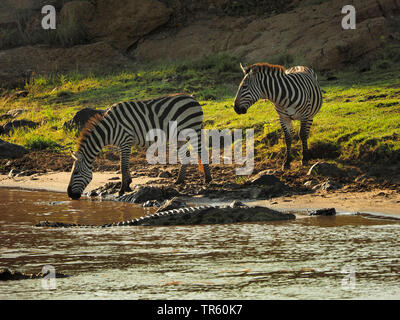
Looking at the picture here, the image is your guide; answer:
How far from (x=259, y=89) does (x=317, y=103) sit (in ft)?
4.05

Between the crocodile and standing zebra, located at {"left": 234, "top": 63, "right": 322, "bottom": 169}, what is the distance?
2.97 meters

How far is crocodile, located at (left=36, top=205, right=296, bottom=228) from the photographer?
28.8ft

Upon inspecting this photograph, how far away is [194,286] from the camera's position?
5.85m

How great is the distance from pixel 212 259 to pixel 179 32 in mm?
17837

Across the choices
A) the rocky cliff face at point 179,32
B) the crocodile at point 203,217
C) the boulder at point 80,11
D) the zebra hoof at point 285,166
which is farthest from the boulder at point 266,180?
the boulder at point 80,11

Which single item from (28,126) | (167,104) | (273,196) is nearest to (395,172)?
(273,196)

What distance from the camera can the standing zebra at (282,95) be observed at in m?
11.8

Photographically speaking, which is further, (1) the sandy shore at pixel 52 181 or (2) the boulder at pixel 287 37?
(2) the boulder at pixel 287 37

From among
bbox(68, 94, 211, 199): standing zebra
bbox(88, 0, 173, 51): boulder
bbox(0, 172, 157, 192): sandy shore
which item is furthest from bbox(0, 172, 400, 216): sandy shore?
bbox(88, 0, 173, 51): boulder

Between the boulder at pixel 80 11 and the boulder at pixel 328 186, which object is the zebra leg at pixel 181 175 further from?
the boulder at pixel 80 11

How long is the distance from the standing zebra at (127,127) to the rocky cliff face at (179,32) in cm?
741

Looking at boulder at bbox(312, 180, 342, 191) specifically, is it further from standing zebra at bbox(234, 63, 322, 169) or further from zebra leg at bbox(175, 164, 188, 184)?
zebra leg at bbox(175, 164, 188, 184)

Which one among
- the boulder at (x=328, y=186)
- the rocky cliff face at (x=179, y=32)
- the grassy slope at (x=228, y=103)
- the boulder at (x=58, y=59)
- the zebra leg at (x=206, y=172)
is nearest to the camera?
the boulder at (x=328, y=186)

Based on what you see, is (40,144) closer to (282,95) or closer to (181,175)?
(181,175)
